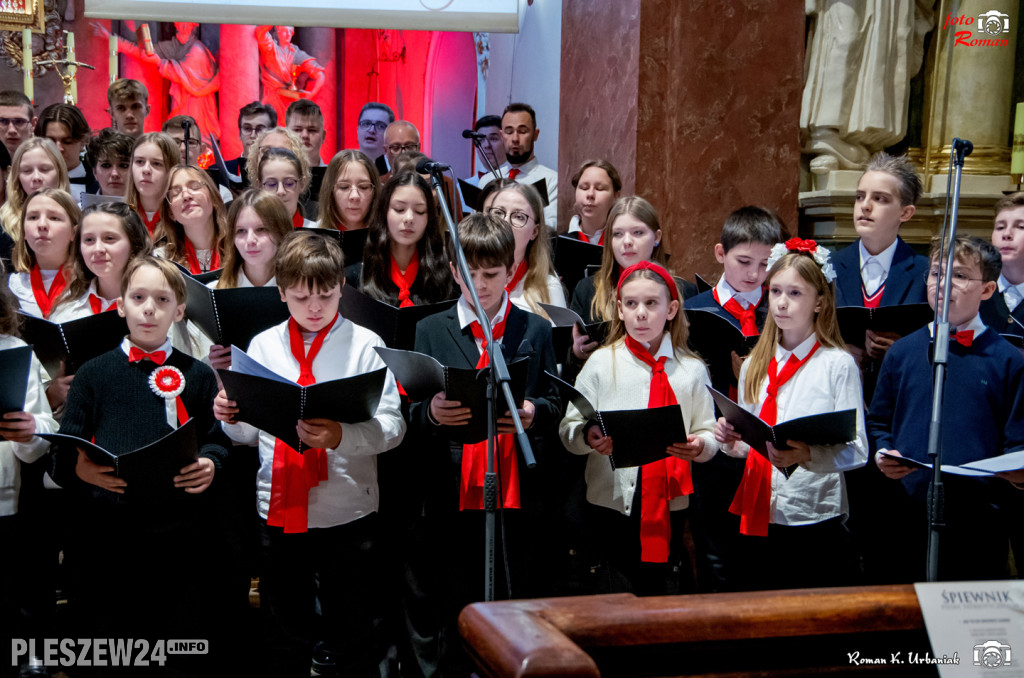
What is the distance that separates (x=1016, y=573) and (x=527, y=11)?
4260mm

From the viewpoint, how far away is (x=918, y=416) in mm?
2898

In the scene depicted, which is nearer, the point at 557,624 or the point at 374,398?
the point at 557,624

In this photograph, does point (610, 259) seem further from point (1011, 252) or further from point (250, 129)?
point (250, 129)

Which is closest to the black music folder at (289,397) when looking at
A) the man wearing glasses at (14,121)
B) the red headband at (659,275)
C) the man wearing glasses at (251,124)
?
the red headband at (659,275)

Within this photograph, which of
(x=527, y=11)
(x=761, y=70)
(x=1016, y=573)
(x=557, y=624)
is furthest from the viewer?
(x=527, y=11)

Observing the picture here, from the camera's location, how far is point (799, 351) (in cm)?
291

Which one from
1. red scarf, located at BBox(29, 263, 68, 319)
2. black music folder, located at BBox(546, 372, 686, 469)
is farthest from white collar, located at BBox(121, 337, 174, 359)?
black music folder, located at BBox(546, 372, 686, 469)

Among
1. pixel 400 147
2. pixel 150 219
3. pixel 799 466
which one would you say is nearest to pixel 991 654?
pixel 799 466

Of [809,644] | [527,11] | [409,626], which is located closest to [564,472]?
[409,626]

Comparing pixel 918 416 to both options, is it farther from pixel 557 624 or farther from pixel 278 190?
pixel 278 190

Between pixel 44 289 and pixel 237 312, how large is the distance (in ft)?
2.29

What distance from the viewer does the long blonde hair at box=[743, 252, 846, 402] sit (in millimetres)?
2922

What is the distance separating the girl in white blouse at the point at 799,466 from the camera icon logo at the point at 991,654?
1552mm

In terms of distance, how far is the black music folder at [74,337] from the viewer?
283 centimetres
